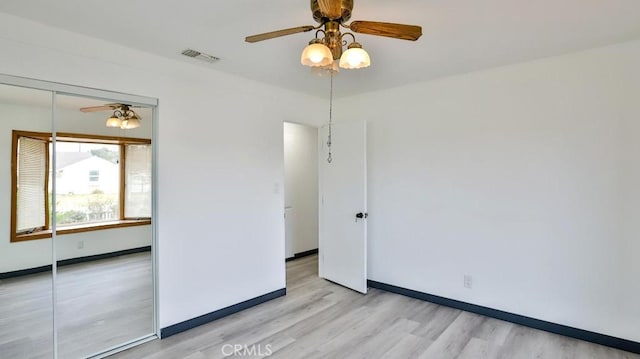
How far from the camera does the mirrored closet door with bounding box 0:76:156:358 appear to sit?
7.81 feet

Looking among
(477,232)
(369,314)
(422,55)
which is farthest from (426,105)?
(369,314)

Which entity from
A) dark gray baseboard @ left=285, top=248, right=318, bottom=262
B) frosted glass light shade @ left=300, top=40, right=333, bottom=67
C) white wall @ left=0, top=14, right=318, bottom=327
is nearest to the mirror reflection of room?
white wall @ left=0, top=14, right=318, bottom=327

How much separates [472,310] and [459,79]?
2.47 metres

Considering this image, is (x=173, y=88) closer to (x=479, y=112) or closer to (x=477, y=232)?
(x=479, y=112)

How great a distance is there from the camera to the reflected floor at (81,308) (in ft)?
7.98

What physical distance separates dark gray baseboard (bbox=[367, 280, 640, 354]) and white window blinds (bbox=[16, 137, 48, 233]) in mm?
3601

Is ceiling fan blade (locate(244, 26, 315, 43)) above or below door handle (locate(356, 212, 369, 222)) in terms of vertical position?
above

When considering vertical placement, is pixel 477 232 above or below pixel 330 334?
above

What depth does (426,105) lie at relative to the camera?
12.2 feet

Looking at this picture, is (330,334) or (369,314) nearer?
(330,334)

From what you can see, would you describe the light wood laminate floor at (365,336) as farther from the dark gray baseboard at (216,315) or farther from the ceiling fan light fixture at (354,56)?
the ceiling fan light fixture at (354,56)

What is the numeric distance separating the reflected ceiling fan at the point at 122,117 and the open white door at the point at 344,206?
2.34m

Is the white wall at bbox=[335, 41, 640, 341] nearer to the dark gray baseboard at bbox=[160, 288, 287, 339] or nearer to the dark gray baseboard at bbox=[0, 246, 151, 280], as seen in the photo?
the dark gray baseboard at bbox=[160, 288, 287, 339]

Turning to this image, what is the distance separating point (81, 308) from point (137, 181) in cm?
114
